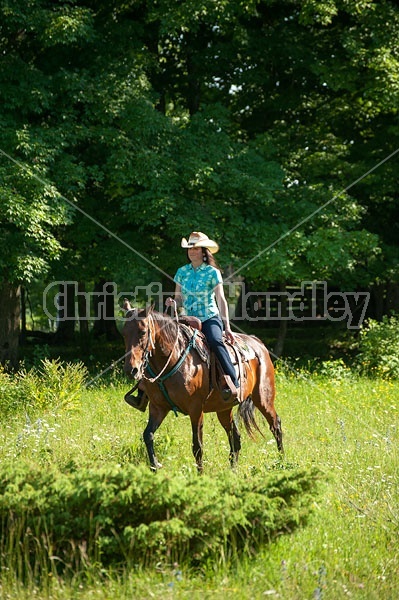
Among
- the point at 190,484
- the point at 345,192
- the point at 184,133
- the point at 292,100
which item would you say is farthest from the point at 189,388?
the point at 292,100

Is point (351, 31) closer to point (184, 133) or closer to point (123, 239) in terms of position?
point (184, 133)

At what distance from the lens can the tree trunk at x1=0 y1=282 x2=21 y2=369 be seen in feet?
59.2

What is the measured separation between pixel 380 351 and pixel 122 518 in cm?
1303

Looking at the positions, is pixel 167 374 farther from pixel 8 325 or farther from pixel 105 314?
pixel 105 314

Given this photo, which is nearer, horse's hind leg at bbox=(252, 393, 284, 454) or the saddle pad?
the saddle pad

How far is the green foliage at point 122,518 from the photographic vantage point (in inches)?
189

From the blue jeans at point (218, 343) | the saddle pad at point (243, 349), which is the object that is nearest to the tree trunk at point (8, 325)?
the saddle pad at point (243, 349)

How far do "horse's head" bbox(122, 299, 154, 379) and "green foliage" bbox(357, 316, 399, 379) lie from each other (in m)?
10.1

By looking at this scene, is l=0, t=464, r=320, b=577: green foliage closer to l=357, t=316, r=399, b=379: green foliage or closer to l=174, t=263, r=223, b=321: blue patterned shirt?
l=174, t=263, r=223, b=321: blue patterned shirt

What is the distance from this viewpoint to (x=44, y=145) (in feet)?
51.0

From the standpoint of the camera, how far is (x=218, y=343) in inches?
335

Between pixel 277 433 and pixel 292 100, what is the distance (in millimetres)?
13031

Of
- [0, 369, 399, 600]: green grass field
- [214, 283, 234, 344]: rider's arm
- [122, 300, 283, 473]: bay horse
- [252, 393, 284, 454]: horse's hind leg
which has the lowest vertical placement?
[0, 369, 399, 600]: green grass field

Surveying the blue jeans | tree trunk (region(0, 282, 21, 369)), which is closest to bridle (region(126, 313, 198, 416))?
the blue jeans
